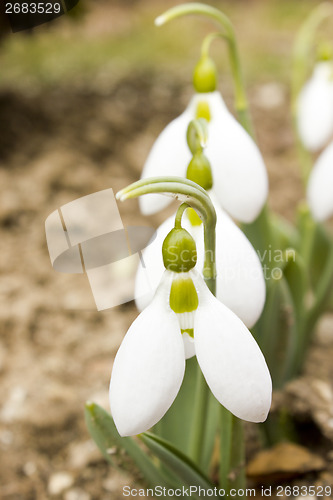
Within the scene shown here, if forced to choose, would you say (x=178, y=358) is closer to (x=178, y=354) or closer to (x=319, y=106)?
(x=178, y=354)

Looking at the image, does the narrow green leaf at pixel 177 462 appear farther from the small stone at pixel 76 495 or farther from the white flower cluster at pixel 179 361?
the small stone at pixel 76 495

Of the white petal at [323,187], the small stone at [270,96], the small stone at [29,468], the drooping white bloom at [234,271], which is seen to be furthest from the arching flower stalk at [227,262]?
the small stone at [270,96]

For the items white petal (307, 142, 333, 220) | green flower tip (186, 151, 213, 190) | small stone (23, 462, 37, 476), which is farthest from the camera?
small stone (23, 462, 37, 476)

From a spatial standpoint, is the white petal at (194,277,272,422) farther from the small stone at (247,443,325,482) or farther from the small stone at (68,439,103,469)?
the small stone at (68,439,103,469)

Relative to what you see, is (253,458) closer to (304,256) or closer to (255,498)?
(255,498)

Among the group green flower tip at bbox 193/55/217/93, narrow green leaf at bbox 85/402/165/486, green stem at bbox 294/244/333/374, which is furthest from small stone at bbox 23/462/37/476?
green flower tip at bbox 193/55/217/93
